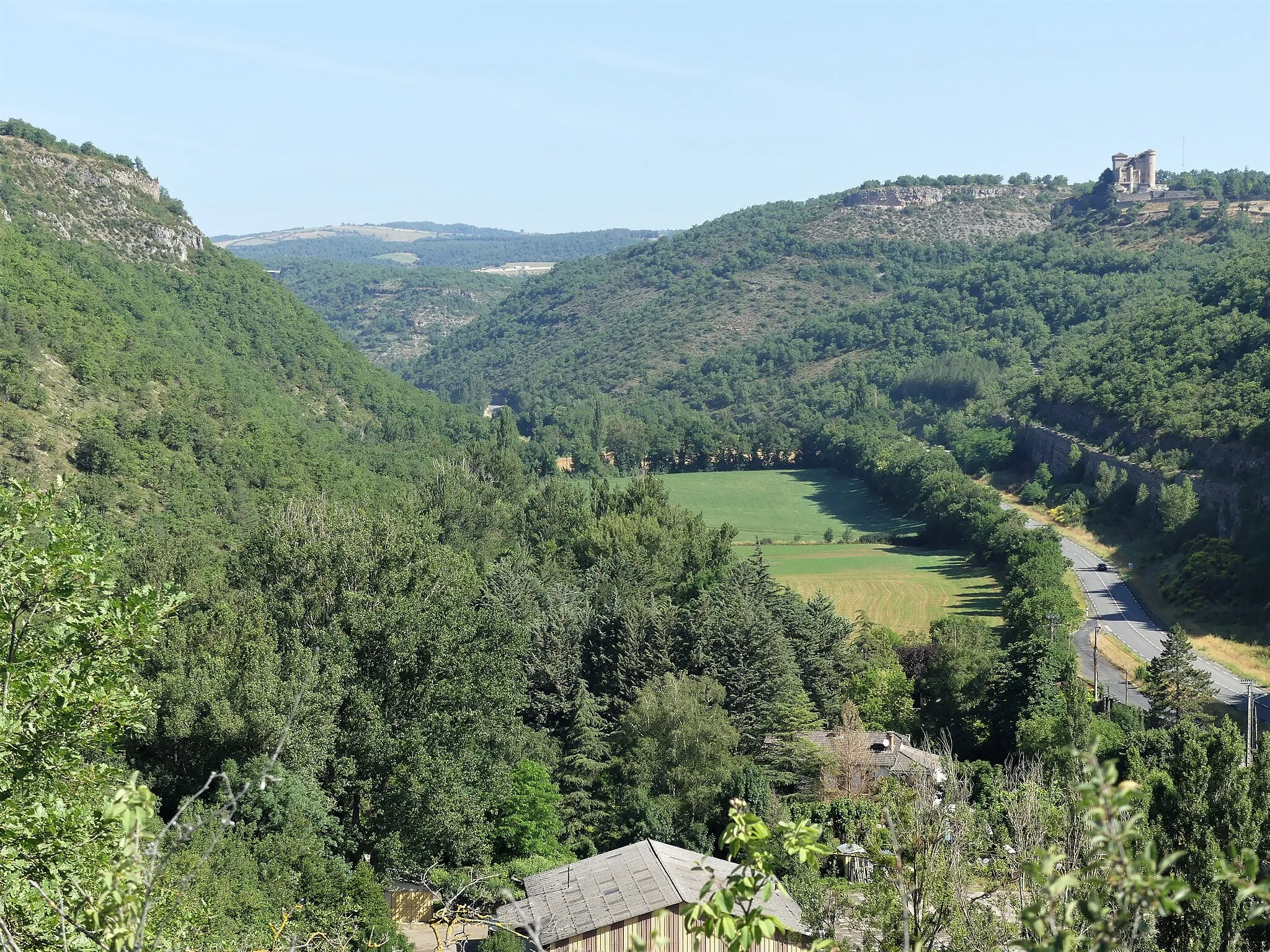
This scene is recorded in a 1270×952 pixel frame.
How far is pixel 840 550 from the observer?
3433 inches

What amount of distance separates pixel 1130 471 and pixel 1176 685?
41.0m

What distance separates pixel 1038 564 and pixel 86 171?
262ft

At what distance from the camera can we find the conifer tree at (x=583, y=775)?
3406 cm

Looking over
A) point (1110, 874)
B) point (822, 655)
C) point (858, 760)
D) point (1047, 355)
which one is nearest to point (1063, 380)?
point (1047, 355)

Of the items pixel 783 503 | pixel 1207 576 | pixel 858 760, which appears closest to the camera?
pixel 858 760

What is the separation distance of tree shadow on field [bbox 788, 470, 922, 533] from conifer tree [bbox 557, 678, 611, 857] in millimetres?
58242

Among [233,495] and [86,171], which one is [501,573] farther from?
[86,171]

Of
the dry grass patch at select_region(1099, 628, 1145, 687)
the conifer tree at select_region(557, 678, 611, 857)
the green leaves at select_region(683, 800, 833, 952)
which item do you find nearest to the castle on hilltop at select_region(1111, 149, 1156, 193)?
the dry grass patch at select_region(1099, 628, 1145, 687)

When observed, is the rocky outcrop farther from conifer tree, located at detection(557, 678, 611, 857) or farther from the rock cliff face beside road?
the rock cliff face beside road

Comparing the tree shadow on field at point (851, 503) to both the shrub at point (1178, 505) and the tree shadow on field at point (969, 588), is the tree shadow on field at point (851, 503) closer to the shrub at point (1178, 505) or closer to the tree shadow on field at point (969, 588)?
the tree shadow on field at point (969, 588)

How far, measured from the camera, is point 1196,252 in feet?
511

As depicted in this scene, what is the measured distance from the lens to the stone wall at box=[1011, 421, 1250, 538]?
65.9 meters

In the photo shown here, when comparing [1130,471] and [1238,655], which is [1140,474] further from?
[1238,655]

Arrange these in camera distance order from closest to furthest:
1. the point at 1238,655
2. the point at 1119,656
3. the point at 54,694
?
1. the point at 54,694
2. the point at 1238,655
3. the point at 1119,656
